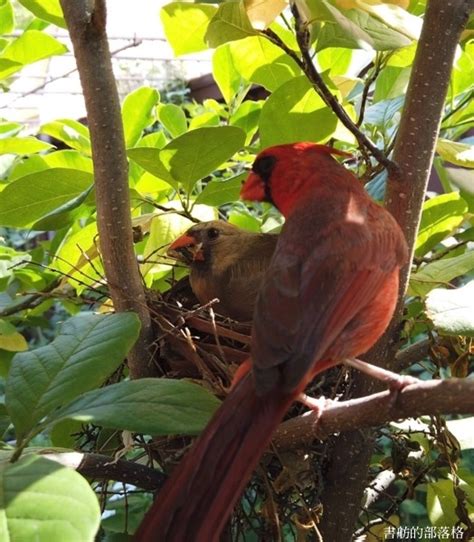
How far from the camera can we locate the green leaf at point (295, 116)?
36.1 inches

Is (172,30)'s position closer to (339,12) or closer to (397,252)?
(339,12)

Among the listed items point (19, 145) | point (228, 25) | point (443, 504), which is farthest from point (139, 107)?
point (443, 504)

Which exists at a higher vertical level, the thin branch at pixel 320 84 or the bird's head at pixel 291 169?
the thin branch at pixel 320 84

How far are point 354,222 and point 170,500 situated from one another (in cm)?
35

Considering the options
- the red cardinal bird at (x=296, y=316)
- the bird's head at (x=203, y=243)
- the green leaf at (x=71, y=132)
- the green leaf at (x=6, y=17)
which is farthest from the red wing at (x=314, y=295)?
the green leaf at (x=6, y=17)

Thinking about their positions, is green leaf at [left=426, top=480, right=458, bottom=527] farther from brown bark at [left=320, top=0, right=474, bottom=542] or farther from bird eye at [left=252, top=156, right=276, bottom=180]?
bird eye at [left=252, top=156, right=276, bottom=180]

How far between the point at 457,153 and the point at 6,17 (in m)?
0.69

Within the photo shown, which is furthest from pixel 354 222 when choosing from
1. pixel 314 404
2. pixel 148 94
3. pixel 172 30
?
pixel 148 94

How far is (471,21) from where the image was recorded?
883 millimetres

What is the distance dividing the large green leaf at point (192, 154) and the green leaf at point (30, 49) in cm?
23

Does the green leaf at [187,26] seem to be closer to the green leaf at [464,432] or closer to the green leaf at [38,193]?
the green leaf at [38,193]

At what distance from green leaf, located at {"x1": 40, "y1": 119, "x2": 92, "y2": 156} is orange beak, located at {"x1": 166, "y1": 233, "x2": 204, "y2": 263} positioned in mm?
191

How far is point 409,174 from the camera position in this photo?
787mm

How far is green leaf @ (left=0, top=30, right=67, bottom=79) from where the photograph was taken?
40.9 inches
